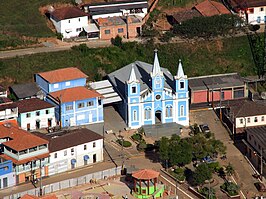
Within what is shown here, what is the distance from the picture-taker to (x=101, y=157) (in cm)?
7525

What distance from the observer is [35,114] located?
262 feet

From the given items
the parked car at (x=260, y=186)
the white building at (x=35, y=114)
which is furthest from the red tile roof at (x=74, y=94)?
the parked car at (x=260, y=186)

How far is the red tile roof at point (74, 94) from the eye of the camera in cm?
8025

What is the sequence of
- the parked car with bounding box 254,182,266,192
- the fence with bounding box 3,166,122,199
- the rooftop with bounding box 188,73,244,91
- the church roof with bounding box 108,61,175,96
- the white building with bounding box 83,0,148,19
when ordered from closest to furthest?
the fence with bounding box 3,166,122,199, the parked car with bounding box 254,182,266,192, the church roof with bounding box 108,61,175,96, the rooftop with bounding box 188,73,244,91, the white building with bounding box 83,0,148,19

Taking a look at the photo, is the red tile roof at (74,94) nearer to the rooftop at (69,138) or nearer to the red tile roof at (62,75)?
the red tile roof at (62,75)

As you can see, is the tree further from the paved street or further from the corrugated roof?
the corrugated roof

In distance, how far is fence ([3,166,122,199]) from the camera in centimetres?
6931

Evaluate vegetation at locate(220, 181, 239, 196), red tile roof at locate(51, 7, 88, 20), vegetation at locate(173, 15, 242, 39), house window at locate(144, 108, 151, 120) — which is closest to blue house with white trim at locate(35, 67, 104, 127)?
house window at locate(144, 108, 151, 120)

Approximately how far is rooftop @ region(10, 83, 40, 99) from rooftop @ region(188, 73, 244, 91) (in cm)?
1451

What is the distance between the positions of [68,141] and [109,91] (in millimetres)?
11888

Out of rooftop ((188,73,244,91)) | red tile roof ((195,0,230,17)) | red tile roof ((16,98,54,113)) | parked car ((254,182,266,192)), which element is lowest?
parked car ((254,182,266,192))

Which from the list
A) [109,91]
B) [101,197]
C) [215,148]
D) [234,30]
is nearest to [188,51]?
[234,30]

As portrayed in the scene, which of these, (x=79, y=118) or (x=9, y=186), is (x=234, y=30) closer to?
(x=79, y=118)

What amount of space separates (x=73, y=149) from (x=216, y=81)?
1945cm
